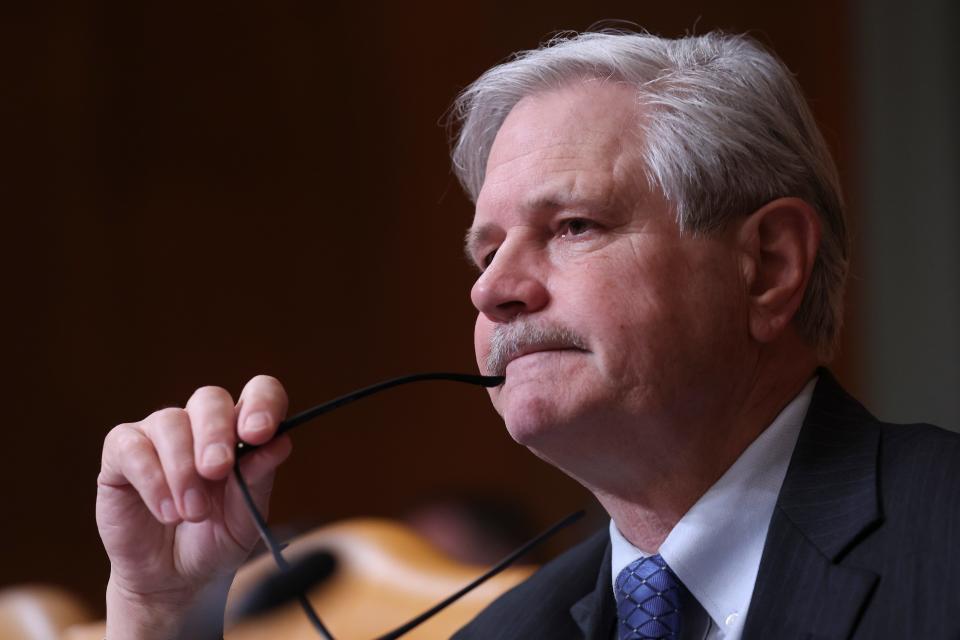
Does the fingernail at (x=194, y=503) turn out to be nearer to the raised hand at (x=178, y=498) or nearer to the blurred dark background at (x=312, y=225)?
the raised hand at (x=178, y=498)

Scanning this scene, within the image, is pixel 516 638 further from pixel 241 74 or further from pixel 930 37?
pixel 241 74

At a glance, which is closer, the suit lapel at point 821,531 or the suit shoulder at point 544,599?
the suit lapel at point 821,531

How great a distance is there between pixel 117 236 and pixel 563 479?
1.78 m

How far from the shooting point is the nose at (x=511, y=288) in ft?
4.32

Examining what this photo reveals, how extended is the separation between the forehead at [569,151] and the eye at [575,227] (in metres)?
0.02

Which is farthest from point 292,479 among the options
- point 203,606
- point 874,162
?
point 203,606

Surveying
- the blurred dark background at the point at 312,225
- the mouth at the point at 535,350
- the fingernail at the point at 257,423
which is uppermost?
the fingernail at the point at 257,423

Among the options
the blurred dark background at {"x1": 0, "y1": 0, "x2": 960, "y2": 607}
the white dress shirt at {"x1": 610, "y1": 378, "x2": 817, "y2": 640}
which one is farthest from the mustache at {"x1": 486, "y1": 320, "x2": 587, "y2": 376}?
the blurred dark background at {"x1": 0, "y1": 0, "x2": 960, "y2": 607}

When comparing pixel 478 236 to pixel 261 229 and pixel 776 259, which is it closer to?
pixel 776 259

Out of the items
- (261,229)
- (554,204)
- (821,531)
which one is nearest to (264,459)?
(554,204)

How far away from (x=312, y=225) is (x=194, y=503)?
330 cm

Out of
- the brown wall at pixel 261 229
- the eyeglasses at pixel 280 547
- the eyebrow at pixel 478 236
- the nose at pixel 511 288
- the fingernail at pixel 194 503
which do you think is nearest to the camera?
the eyeglasses at pixel 280 547

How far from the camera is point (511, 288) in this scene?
4.34ft

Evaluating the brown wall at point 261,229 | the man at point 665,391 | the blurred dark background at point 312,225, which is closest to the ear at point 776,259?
the man at point 665,391
